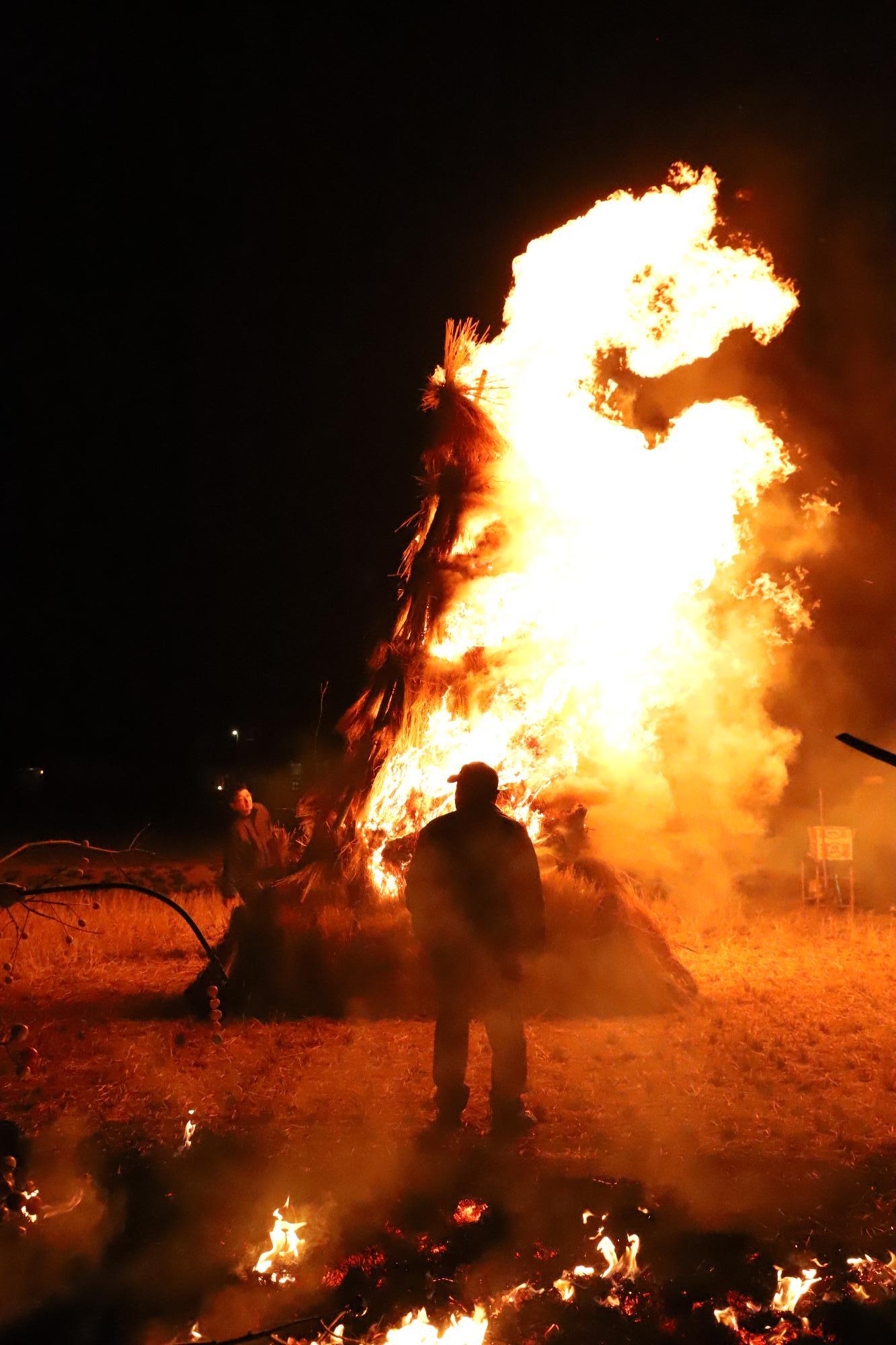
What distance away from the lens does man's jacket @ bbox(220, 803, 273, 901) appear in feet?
30.1

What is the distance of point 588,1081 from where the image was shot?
6266 mm

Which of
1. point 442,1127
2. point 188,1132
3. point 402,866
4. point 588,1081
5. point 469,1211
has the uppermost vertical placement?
point 402,866

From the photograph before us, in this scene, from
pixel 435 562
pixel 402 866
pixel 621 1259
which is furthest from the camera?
pixel 435 562

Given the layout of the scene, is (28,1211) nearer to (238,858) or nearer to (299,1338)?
(299,1338)

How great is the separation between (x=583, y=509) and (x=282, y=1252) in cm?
664

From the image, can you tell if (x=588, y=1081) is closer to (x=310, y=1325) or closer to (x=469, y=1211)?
(x=469, y=1211)

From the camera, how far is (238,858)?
30.4ft

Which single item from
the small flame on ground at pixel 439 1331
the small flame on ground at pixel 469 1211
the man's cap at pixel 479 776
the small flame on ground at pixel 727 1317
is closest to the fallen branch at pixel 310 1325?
the small flame on ground at pixel 439 1331

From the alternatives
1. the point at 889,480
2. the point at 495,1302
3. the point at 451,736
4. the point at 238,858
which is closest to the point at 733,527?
the point at 451,736

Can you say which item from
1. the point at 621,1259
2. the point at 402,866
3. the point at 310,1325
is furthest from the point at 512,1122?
the point at 402,866

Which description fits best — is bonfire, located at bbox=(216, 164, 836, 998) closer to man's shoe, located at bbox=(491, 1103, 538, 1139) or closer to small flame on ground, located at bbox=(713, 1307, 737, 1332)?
man's shoe, located at bbox=(491, 1103, 538, 1139)

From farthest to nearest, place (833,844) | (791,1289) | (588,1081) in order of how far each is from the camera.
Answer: (833,844), (588,1081), (791,1289)

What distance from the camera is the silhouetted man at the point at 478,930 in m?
5.55

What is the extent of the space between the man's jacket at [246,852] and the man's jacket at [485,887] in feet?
11.8
